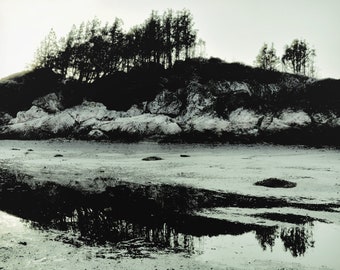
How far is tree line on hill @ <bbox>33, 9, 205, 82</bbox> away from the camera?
75.9 m

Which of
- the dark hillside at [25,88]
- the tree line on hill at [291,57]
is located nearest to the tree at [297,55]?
the tree line on hill at [291,57]

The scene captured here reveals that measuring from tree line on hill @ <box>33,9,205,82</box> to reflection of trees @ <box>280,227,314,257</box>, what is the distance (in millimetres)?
65300

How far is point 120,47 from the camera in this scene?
76562 millimetres

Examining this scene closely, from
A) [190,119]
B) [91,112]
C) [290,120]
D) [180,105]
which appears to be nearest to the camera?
[290,120]

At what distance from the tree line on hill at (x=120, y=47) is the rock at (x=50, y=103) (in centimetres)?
870

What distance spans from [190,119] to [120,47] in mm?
28607

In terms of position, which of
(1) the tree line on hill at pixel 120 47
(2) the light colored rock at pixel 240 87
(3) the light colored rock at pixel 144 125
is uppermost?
(1) the tree line on hill at pixel 120 47

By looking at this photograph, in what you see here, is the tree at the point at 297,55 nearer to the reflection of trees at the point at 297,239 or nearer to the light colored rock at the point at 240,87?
the light colored rock at the point at 240,87

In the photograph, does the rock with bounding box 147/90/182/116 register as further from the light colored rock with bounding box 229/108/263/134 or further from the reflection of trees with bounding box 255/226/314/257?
the reflection of trees with bounding box 255/226/314/257

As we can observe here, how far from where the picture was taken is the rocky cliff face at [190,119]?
52.1 metres

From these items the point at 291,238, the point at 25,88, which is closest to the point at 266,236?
the point at 291,238

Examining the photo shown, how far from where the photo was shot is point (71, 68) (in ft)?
261

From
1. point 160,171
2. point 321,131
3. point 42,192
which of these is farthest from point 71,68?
point 42,192

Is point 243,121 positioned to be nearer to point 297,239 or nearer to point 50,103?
point 50,103
